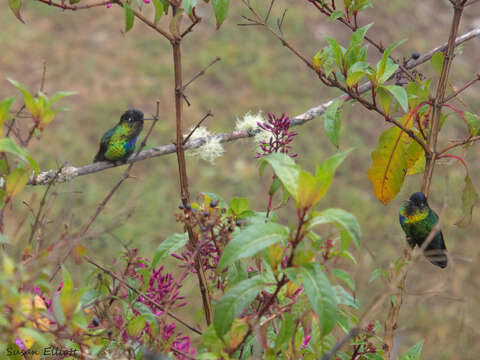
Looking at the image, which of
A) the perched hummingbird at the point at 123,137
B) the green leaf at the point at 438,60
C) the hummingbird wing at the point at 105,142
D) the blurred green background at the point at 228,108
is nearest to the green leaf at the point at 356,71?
the green leaf at the point at 438,60

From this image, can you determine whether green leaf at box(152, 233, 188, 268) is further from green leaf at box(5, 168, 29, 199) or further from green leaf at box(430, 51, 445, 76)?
green leaf at box(430, 51, 445, 76)

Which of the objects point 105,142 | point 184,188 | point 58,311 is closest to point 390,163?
point 184,188

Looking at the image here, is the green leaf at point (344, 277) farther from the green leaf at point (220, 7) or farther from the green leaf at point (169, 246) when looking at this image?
the green leaf at point (220, 7)

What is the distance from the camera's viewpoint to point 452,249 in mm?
4480

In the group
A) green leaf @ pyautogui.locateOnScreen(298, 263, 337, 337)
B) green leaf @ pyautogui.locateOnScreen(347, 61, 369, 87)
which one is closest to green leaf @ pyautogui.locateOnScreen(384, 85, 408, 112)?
green leaf @ pyautogui.locateOnScreen(347, 61, 369, 87)

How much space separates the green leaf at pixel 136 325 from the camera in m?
1.00

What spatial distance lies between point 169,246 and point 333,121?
1.49 feet

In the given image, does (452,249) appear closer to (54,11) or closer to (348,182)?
(348,182)

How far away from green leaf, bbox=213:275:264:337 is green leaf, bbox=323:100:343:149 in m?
0.47

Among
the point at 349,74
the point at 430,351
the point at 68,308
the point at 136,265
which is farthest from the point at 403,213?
the point at 430,351

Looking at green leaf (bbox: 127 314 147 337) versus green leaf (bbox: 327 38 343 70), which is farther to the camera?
green leaf (bbox: 327 38 343 70)

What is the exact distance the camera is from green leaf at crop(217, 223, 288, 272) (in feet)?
2.76

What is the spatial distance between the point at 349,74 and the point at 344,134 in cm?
439

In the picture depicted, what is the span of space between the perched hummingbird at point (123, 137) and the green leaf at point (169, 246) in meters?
0.92
